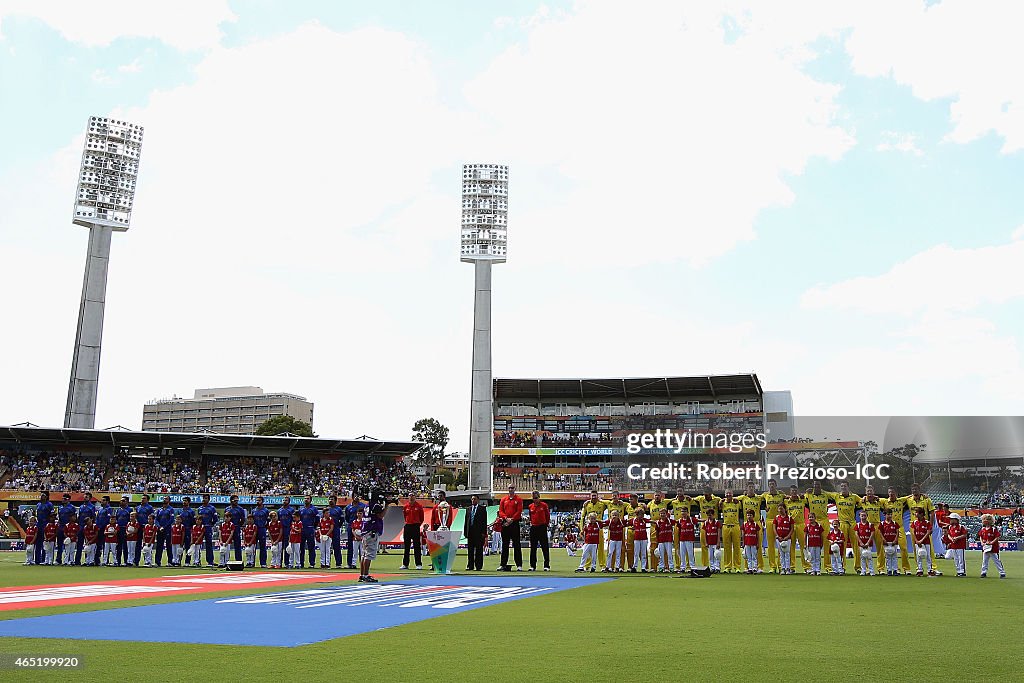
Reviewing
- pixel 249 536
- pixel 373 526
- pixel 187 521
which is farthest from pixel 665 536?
pixel 187 521

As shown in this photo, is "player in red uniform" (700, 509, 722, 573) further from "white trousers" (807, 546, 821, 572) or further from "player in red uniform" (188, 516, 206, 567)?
"player in red uniform" (188, 516, 206, 567)

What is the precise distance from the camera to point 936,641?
295 inches

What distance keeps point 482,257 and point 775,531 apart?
42.3 metres

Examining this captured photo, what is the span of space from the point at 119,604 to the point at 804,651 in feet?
26.0

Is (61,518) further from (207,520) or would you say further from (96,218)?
(96,218)

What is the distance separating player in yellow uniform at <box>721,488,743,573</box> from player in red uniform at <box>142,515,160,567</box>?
14317mm

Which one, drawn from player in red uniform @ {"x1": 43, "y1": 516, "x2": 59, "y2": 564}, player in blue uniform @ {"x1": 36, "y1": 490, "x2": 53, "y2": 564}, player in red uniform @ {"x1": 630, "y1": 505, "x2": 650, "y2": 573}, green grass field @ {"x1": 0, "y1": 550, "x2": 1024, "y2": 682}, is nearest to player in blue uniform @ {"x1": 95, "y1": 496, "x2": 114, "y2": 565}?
player in red uniform @ {"x1": 43, "y1": 516, "x2": 59, "y2": 564}

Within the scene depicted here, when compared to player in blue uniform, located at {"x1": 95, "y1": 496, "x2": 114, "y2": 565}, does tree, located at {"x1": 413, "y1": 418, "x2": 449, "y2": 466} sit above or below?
above

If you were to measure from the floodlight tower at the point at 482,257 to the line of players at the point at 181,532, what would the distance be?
117ft

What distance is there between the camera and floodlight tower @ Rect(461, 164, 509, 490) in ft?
193

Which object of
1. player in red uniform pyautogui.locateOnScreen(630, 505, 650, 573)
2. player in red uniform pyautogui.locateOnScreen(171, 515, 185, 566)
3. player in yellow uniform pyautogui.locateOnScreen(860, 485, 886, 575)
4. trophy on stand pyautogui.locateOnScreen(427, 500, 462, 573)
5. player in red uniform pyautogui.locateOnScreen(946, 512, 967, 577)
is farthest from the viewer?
player in red uniform pyautogui.locateOnScreen(171, 515, 185, 566)

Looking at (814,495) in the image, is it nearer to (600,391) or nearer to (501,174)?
(501,174)

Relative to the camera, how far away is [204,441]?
5650cm

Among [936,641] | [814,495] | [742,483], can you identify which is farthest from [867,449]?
[936,641]
